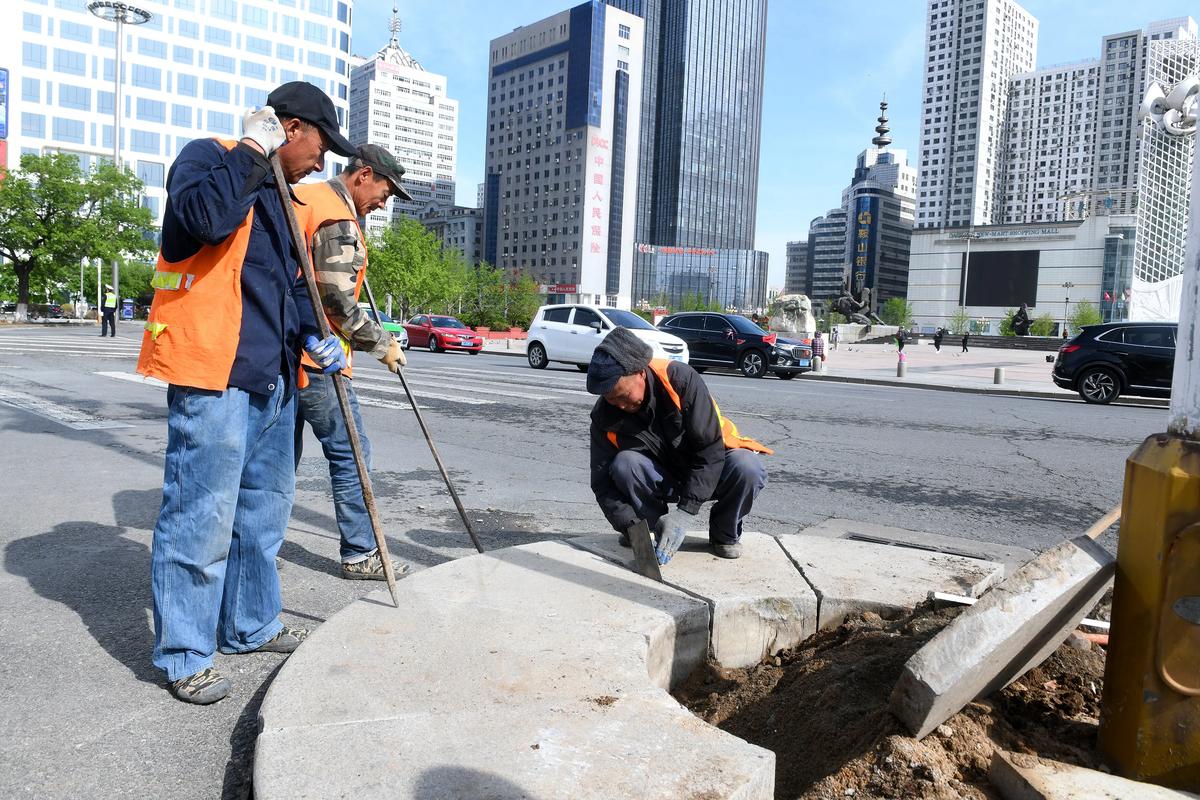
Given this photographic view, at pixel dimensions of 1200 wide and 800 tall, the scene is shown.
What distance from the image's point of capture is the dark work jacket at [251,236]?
235cm

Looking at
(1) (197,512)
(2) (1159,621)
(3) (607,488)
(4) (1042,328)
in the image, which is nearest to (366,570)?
(3) (607,488)

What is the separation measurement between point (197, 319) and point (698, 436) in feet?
6.26

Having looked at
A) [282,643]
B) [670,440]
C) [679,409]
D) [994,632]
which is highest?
[679,409]

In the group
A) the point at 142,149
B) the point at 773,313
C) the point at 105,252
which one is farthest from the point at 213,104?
the point at 773,313

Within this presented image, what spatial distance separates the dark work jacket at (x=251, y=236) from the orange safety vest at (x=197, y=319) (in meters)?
0.05

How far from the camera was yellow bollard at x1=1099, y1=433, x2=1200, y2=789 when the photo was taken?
185 centimetres

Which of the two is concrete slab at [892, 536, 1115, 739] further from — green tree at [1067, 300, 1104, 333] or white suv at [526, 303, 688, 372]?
green tree at [1067, 300, 1104, 333]

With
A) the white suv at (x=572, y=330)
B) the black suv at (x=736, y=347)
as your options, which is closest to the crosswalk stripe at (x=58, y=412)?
the white suv at (x=572, y=330)

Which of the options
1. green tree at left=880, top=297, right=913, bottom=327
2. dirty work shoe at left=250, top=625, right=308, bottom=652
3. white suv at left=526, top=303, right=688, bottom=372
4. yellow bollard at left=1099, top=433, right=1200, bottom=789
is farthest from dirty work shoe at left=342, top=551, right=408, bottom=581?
green tree at left=880, top=297, right=913, bottom=327

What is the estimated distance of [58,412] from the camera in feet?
27.5

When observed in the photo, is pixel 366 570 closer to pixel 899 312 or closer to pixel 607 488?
pixel 607 488

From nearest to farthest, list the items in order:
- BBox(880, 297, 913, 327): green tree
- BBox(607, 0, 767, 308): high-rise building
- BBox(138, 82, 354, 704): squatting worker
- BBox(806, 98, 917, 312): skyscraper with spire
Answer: BBox(138, 82, 354, 704): squatting worker < BBox(880, 297, 913, 327): green tree < BBox(607, 0, 767, 308): high-rise building < BBox(806, 98, 917, 312): skyscraper with spire

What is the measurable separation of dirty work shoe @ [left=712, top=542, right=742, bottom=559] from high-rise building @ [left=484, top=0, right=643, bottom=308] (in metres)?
129

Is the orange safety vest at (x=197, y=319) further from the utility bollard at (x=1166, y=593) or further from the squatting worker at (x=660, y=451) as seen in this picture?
the utility bollard at (x=1166, y=593)
